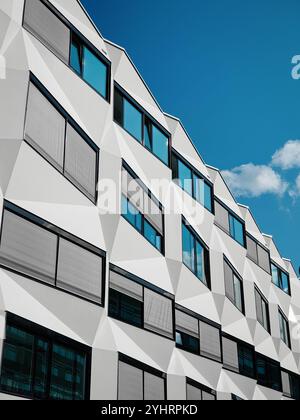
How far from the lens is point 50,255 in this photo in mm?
16859

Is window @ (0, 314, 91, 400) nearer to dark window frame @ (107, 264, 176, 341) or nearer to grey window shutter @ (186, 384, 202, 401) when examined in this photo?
dark window frame @ (107, 264, 176, 341)

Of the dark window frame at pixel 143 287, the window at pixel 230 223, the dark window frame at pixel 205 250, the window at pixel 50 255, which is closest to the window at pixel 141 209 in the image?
the dark window frame at pixel 143 287

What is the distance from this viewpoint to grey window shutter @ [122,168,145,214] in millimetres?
22250

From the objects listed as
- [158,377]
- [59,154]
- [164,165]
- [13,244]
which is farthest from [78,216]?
[164,165]

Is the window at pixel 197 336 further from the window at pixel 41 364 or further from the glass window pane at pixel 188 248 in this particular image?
the window at pixel 41 364

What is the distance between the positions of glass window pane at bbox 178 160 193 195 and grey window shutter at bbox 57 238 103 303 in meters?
10.2

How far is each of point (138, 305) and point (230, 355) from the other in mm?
9659

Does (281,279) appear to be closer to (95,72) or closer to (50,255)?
(95,72)

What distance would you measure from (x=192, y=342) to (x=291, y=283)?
21218mm

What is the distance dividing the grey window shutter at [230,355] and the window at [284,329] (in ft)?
32.8

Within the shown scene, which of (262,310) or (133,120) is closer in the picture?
(133,120)

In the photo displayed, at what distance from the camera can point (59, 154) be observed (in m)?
18.1

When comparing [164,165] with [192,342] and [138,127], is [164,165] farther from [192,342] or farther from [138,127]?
[192,342]

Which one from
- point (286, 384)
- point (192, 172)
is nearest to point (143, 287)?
point (192, 172)
